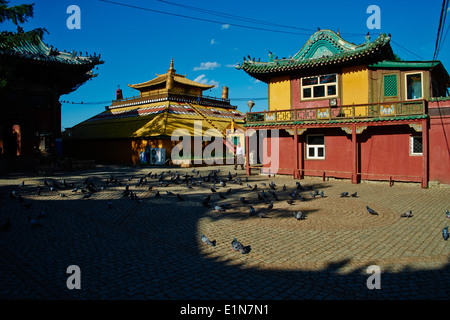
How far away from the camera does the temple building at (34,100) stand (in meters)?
Result: 25.3

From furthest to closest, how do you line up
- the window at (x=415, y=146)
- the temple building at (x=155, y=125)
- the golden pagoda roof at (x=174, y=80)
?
the golden pagoda roof at (x=174, y=80), the temple building at (x=155, y=125), the window at (x=415, y=146)

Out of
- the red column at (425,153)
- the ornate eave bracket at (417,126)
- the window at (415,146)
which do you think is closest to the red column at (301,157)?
the window at (415,146)

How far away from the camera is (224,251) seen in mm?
6660

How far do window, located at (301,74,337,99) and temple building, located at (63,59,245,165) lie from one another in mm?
15939

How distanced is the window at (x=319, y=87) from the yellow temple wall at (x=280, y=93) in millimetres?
1076

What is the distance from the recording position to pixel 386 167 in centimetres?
1731

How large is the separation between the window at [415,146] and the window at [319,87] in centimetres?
516

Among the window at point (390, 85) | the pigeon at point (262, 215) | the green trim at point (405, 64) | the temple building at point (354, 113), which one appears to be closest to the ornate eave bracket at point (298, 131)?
the temple building at point (354, 113)

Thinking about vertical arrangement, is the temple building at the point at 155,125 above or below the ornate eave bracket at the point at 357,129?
above

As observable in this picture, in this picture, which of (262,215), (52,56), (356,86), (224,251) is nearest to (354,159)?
(356,86)

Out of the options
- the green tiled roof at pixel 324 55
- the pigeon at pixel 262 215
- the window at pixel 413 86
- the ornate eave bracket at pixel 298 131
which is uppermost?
the green tiled roof at pixel 324 55

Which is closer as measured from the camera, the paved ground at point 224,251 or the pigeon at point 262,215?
the paved ground at point 224,251

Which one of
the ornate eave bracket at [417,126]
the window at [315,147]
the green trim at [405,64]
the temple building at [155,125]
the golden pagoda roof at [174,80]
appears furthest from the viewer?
the golden pagoda roof at [174,80]

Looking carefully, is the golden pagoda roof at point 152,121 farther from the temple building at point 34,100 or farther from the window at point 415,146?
the window at point 415,146
